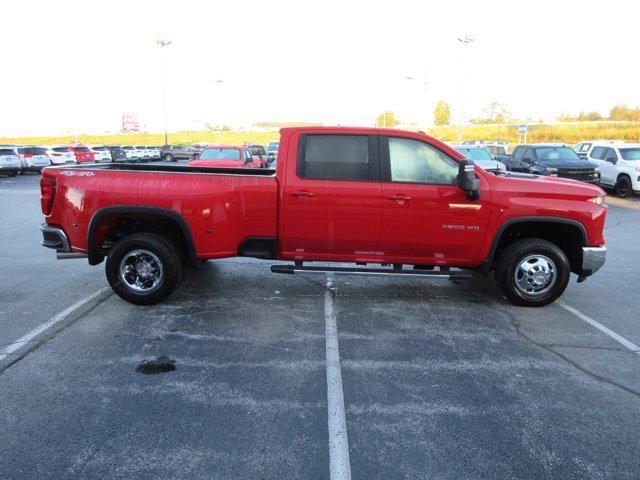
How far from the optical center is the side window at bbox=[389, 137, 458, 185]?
543 centimetres

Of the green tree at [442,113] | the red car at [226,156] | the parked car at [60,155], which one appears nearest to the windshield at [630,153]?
the red car at [226,156]

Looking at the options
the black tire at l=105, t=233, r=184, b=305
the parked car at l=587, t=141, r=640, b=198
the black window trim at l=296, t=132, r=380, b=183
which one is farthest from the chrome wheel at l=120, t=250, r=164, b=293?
→ the parked car at l=587, t=141, r=640, b=198

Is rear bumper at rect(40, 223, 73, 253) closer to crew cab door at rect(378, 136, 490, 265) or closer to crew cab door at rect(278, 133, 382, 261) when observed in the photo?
crew cab door at rect(278, 133, 382, 261)

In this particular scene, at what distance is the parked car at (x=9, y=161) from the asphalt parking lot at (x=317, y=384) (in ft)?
75.7

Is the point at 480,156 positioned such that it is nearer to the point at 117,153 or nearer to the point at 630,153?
the point at 630,153

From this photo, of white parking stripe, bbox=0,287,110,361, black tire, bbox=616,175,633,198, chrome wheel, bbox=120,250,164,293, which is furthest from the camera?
black tire, bbox=616,175,633,198

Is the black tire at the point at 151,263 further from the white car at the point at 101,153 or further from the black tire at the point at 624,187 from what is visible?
the white car at the point at 101,153

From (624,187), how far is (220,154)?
1434 cm

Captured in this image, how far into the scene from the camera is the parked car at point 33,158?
91.4ft

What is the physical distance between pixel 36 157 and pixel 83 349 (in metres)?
28.6

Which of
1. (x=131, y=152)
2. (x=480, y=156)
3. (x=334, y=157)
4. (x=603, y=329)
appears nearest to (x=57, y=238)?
(x=334, y=157)

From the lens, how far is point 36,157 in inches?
1120

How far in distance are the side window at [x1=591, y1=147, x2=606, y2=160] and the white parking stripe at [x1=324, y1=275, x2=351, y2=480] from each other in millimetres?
18375

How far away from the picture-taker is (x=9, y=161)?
25594mm
